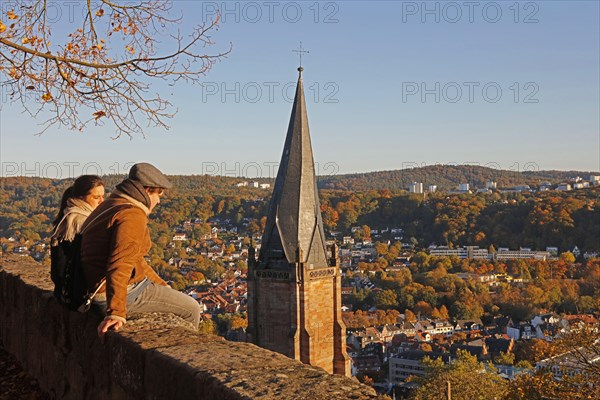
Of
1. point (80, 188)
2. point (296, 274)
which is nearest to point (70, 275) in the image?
point (80, 188)

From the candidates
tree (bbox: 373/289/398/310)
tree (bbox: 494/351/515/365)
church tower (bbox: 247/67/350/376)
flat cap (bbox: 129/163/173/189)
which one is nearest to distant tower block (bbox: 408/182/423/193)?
tree (bbox: 373/289/398/310)

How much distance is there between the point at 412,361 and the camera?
39.8 meters

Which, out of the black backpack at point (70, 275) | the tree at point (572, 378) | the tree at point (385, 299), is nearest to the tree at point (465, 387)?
the tree at point (572, 378)

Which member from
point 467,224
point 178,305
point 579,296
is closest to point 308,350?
point 178,305

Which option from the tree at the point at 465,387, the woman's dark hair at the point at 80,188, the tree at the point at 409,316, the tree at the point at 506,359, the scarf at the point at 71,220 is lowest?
the tree at the point at 409,316

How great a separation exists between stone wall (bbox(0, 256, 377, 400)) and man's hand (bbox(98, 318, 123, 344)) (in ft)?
0.08

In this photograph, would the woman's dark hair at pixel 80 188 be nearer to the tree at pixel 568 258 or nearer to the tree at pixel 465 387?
the tree at pixel 465 387

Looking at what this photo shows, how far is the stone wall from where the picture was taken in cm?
173

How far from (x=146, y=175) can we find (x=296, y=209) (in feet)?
45.7

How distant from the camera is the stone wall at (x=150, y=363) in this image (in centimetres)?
173

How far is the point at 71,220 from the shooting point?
2973mm

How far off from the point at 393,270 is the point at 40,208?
1523 inches

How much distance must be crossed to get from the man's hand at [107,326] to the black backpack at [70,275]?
0.72ft

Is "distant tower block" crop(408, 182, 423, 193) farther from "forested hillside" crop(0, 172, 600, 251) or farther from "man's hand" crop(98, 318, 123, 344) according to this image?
"man's hand" crop(98, 318, 123, 344)
